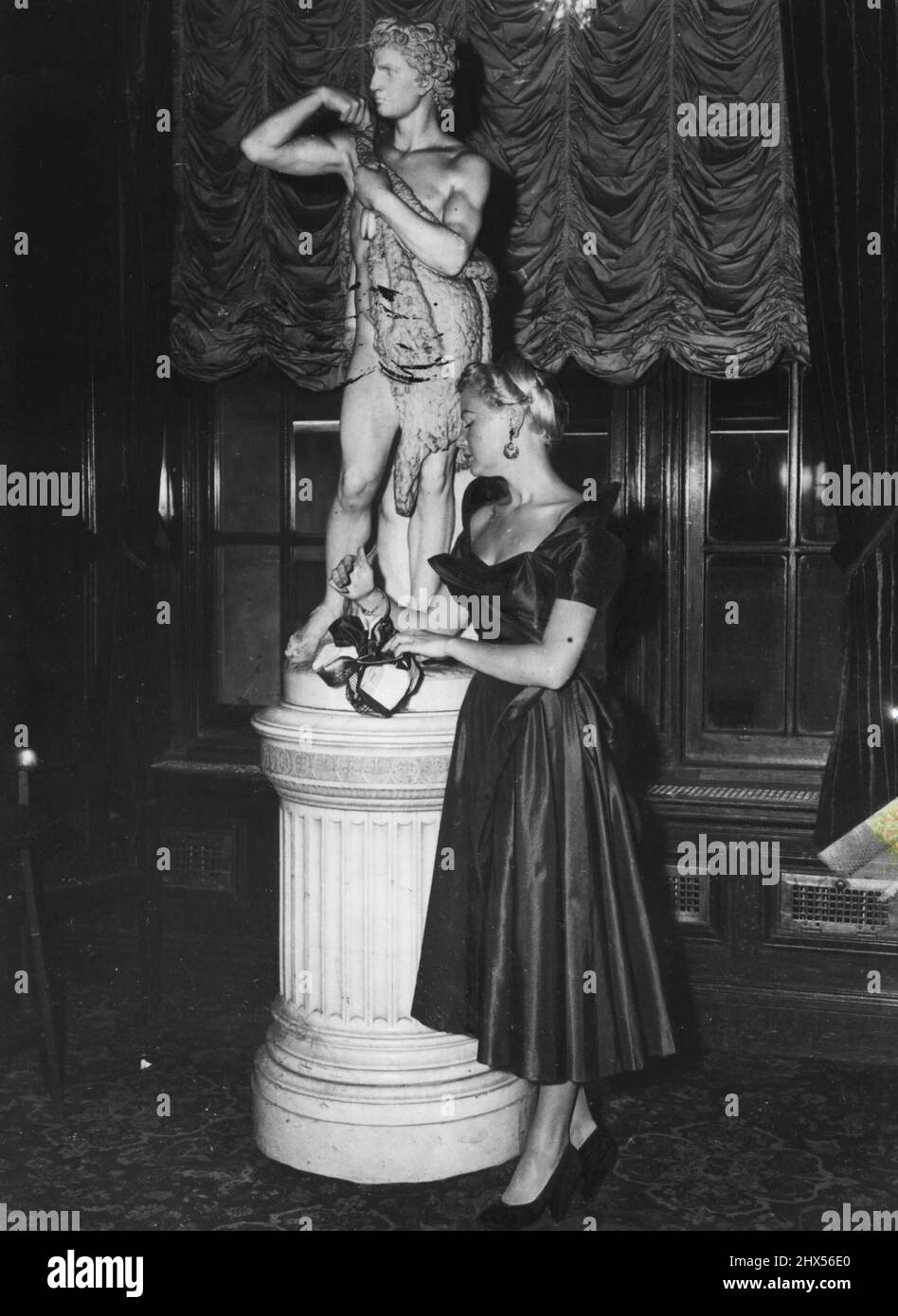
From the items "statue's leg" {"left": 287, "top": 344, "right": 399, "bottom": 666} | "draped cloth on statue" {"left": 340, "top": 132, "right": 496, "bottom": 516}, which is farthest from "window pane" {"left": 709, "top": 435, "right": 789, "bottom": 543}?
"statue's leg" {"left": 287, "top": 344, "right": 399, "bottom": 666}

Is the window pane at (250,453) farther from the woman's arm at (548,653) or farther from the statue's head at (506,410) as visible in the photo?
the woman's arm at (548,653)

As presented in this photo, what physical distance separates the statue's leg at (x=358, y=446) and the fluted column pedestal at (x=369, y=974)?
0.13 m

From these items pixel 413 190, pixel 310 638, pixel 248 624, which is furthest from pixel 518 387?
pixel 248 624

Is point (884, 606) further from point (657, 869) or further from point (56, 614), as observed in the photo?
point (56, 614)

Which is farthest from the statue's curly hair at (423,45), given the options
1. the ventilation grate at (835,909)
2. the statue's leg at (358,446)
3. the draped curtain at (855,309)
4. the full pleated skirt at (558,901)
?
the ventilation grate at (835,909)

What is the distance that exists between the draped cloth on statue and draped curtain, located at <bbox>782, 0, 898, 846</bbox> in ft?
3.33

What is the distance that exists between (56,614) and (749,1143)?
274 centimetres

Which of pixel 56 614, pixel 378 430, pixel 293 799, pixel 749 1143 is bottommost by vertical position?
pixel 749 1143

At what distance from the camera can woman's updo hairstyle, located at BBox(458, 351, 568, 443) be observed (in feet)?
10.3

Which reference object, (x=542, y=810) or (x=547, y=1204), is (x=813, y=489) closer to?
(x=542, y=810)

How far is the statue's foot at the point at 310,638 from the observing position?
3.66 m

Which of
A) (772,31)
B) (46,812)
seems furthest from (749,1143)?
(772,31)

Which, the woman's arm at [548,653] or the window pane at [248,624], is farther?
the window pane at [248,624]

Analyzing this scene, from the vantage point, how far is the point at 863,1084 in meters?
4.13
